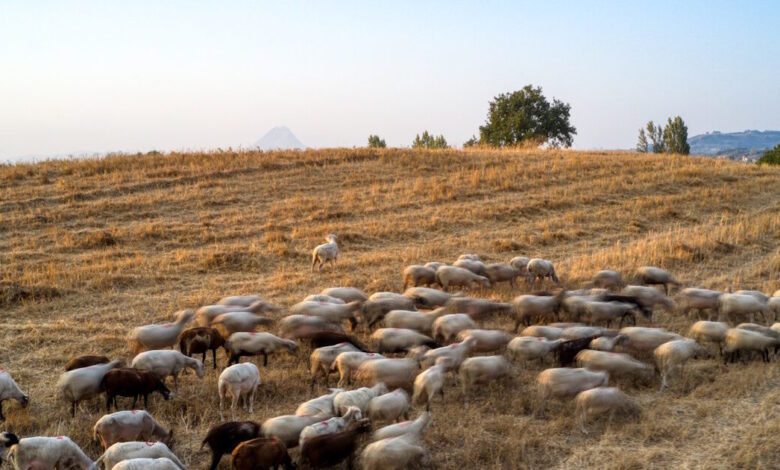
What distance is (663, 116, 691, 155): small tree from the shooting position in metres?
76.1

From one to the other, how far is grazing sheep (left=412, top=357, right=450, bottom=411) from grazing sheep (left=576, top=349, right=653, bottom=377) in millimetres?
2046

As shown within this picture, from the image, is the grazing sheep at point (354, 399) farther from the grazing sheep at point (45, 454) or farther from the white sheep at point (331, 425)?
the grazing sheep at point (45, 454)

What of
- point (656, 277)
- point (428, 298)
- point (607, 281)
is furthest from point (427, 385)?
point (656, 277)

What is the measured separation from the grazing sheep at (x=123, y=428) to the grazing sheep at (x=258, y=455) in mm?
1135

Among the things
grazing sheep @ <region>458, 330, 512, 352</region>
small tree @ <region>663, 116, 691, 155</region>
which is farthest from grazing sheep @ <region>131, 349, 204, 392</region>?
small tree @ <region>663, 116, 691, 155</region>

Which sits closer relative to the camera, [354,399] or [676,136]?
[354,399]

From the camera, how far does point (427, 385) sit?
7.66 meters

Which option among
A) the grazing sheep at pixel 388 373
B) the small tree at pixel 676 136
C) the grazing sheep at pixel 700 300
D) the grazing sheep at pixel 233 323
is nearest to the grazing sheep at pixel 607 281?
the grazing sheep at pixel 700 300

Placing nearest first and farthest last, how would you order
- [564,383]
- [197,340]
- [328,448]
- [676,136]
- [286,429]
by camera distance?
[328,448] → [286,429] → [564,383] → [197,340] → [676,136]

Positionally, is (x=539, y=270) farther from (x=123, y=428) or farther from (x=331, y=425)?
(x=123, y=428)

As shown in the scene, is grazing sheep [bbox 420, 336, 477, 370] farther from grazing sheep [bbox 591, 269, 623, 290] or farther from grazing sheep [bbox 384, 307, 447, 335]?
grazing sheep [bbox 591, 269, 623, 290]

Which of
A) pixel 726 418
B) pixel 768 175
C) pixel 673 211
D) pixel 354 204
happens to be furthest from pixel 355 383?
pixel 768 175

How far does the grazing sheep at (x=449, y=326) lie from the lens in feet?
31.7

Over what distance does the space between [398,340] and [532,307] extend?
259 cm
